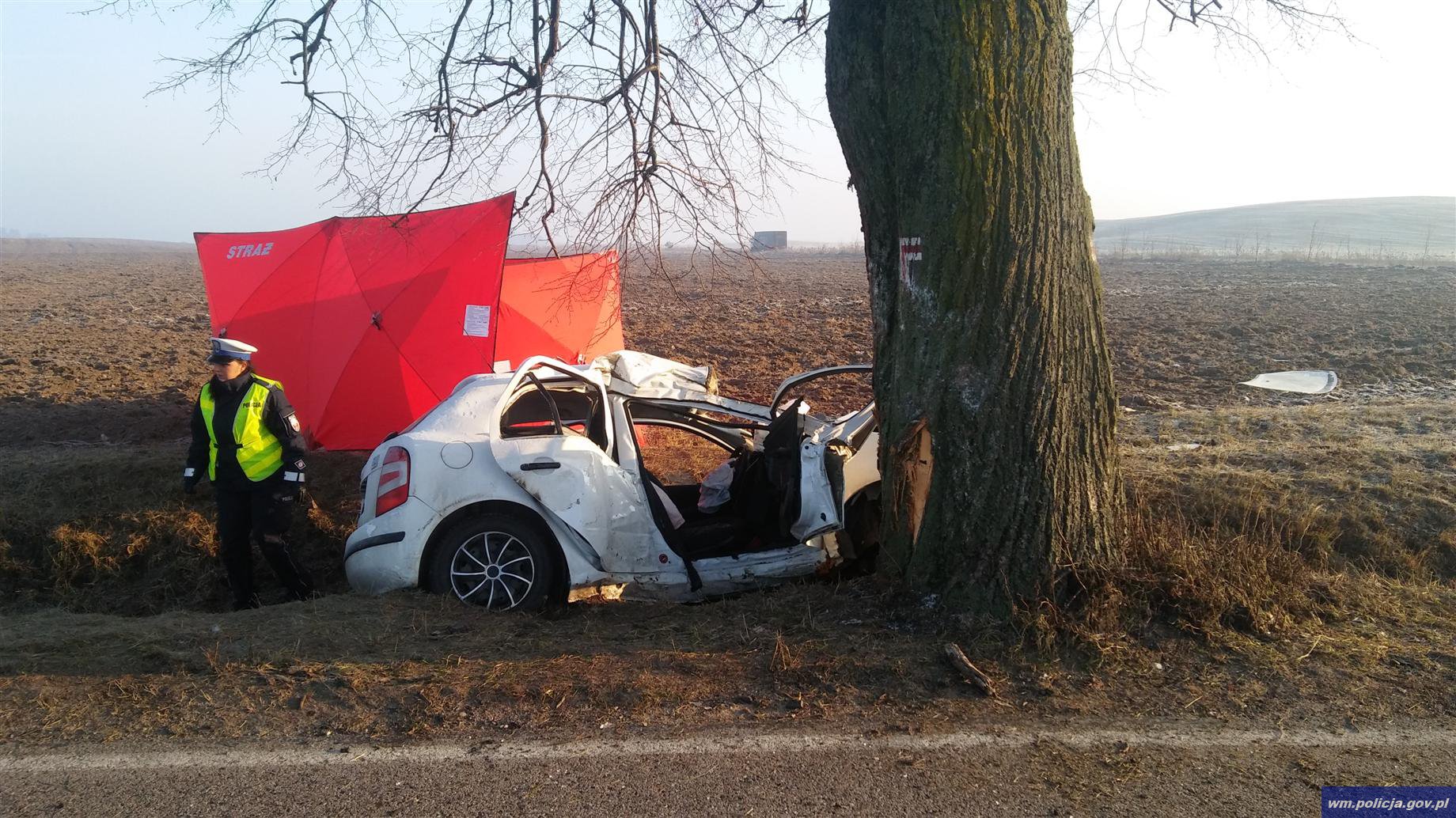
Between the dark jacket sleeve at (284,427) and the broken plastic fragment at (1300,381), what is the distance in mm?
10945

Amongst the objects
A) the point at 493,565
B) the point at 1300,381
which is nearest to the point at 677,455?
the point at 493,565

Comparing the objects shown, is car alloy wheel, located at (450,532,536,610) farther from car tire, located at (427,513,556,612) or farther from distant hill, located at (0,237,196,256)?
distant hill, located at (0,237,196,256)

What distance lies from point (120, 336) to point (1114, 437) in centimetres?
1567

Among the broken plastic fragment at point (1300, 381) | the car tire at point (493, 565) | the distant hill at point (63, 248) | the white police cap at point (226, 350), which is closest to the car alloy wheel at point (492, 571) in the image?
the car tire at point (493, 565)

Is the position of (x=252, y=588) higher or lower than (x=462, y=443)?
lower

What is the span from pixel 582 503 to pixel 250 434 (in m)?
2.38

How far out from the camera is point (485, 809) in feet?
10.3

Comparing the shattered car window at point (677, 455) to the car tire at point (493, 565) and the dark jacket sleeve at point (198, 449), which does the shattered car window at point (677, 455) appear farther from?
the dark jacket sleeve at point (198, 449)

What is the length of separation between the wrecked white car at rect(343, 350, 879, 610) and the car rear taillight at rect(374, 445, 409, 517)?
1 cm

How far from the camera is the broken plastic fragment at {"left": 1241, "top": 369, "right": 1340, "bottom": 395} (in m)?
11.6

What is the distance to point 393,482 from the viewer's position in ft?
17.7

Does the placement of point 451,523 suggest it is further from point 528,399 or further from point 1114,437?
point 1114,437

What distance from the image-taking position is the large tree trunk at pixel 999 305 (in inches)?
174

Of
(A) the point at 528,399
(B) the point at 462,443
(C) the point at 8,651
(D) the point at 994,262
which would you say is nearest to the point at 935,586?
(D) the point at 994,262
